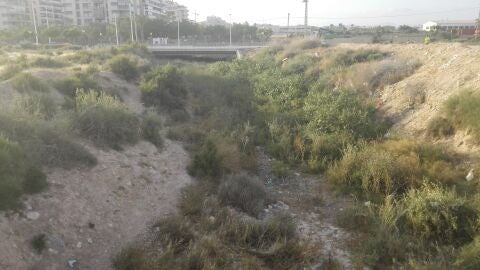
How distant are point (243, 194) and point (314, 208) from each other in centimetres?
170

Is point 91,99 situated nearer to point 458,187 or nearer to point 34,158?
point 34,158

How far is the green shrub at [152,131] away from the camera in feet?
34.9

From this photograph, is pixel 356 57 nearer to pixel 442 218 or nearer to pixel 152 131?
pixel 152 131

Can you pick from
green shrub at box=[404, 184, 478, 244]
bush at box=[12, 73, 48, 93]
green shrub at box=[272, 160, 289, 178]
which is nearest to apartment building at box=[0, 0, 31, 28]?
bush at box=[12, 73, 48, 93]

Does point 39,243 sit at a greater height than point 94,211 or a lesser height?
greater

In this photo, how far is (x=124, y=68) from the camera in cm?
1853

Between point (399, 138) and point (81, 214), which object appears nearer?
point (81, 214)

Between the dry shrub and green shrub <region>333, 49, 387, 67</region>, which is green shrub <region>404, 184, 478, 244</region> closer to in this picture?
Answer: the dry shrub

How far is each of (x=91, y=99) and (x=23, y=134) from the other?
337cm

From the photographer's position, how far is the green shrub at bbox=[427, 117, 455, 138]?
10477mm

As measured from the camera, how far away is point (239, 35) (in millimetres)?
82438

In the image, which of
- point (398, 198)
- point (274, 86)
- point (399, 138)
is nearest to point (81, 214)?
point (398, 198)

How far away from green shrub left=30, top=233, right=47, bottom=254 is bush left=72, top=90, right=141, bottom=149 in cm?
379

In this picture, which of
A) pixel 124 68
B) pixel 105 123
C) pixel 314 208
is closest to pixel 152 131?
pixel 105 123
